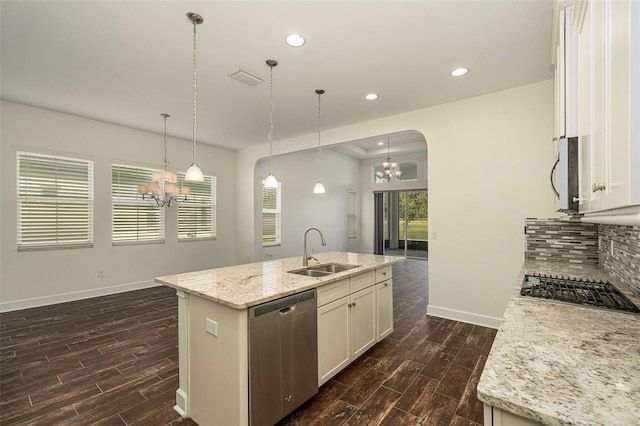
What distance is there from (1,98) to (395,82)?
5.28 meters

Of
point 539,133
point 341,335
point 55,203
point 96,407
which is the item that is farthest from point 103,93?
point 539,133

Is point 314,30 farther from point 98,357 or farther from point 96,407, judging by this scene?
point 98,357

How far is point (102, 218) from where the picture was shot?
495 cm

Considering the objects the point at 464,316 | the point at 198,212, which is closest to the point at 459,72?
the point at 464,316

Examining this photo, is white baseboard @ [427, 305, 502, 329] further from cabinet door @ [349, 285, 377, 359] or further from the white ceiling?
the white ceiling

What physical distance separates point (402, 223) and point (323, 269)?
680 cm

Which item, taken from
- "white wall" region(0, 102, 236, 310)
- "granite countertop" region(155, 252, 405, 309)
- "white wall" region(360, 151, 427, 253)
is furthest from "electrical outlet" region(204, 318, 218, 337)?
"white wall" region(360, 151, 427, 253)

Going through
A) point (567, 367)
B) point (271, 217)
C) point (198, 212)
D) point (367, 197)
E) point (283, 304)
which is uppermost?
point (367, 197)

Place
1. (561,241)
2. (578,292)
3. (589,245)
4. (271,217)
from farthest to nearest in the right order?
(271,217) → (561,241) → (589,245) → (578,292)

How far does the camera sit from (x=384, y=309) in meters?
3.13

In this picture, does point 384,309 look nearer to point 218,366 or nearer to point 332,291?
point 332,291

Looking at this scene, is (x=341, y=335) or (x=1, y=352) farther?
(x=1, y=352)

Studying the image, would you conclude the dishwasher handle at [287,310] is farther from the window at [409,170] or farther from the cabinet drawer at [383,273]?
the window at [409,170]

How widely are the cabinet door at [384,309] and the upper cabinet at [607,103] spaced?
6.61 ft
